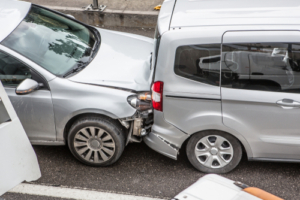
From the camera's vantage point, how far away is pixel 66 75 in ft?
13.2

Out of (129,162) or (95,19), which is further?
(95,19)

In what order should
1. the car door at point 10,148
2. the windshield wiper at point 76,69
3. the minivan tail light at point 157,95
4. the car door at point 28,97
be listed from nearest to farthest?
the car door at point 10,148 → the minivan tail light at point 157,95 → the car door at point 28,97 → the windshield wiper at point 76,69

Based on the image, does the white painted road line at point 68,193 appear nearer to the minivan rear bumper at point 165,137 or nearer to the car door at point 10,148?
the minivan rear bumper at point 165,137

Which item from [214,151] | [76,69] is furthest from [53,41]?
[214,151]

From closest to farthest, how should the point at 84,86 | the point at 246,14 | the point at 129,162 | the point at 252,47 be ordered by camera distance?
the point at 252,47
the point at 246,14
the point at 84,86
the point at 129,162

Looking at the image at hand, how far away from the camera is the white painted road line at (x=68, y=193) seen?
12.4 ft

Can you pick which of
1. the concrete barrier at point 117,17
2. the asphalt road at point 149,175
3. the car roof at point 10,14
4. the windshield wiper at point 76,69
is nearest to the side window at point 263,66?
the asphalt road at point 149,175

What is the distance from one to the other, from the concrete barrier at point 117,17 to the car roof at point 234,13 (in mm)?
3984

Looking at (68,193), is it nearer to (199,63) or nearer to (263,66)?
(199,63)

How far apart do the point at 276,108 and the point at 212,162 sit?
0.96 m

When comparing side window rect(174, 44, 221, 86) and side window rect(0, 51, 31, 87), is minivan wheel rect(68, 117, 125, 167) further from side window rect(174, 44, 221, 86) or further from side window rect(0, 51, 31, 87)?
side window rect(174, 44, 221, 86)

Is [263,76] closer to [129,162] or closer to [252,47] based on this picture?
[252,47]

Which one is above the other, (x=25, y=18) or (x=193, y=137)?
(x=25, y=18)

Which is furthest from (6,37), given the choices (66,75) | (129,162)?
(129,162)
